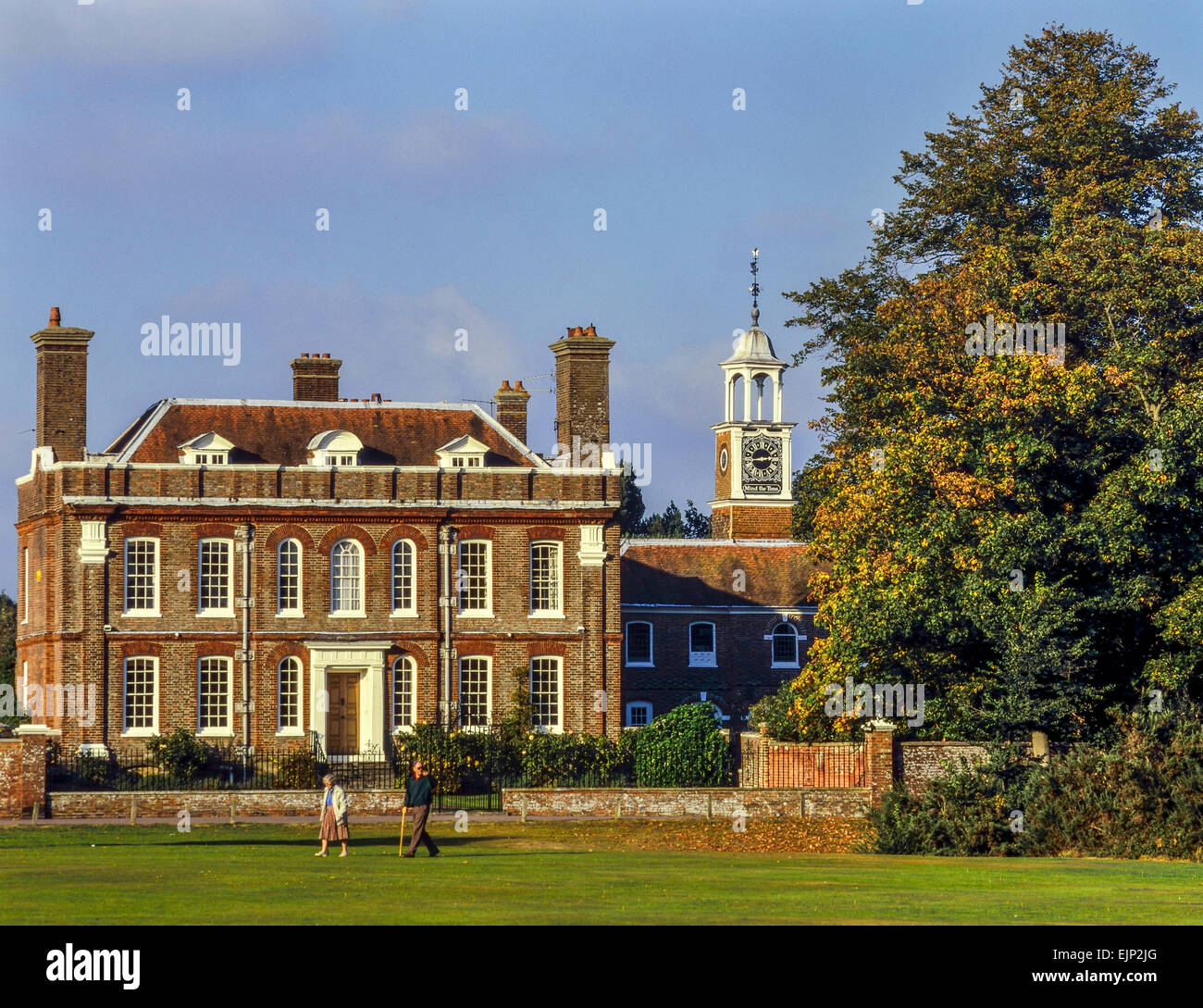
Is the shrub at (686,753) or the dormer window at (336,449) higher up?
the dormer window at (336,449)

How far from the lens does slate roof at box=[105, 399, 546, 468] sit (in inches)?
2099

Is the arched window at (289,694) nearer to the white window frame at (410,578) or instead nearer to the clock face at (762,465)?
the white window frame at (410,578)

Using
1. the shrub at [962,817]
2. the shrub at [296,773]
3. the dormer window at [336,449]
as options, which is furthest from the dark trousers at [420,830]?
the dormer window at [336,449]

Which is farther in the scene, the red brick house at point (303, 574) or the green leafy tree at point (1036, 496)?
the red brick house at point (303, 574)

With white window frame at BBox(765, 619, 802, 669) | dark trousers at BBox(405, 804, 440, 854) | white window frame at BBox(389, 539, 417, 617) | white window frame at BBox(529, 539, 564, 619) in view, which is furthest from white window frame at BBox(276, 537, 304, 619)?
dark trousers at BBox(405, 804, 440, 854)

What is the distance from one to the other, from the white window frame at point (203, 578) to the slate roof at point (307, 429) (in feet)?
8.71

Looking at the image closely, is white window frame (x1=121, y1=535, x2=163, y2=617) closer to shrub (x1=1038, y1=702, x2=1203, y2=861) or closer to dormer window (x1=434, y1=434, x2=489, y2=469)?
dormer window (x1=434, y1=434, x2=489, y2=469)

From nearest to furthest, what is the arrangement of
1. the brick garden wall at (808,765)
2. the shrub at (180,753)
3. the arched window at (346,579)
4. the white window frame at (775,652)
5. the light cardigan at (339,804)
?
the light cardigan at (339,804) → the brick garden wall at (808,765) → the shrub at (180,753) → the arched window at (346,579) → the white window frame at (775,652)

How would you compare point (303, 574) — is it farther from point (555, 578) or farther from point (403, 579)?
point (555, 578)

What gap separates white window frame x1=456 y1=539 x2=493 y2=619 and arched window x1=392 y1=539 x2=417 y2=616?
1.27 metres

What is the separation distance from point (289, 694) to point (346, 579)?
3.48m

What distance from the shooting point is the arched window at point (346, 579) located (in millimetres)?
52062

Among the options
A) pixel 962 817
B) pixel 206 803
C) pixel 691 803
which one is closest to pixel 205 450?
pixel 206 803

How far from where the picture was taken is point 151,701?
50312mm
